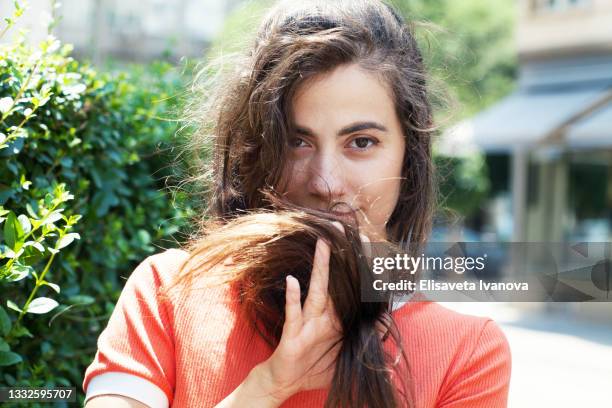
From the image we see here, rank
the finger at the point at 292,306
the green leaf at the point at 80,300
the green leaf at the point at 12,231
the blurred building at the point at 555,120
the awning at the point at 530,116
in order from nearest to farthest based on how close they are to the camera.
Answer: the finger at the point at 292,306 < the green leaf at the point at 12,231 < the green leaf at the point at 80,300 < the awning at the point at 530,116 < the blurred building at the point at 555,120

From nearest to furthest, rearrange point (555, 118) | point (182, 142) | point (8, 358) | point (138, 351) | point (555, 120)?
point (138, 351)
point (8, 358)
point (182, 142)
point (555, 120)
point (555, 118)

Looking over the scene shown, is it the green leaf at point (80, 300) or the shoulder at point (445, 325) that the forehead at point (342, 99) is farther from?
the green leaf at point (80, 300)

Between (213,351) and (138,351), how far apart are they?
137mm

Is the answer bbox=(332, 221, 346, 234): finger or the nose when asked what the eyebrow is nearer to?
the nose

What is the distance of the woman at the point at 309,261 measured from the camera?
132cm

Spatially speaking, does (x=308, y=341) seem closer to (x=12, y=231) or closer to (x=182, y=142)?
(x=12, y=231)

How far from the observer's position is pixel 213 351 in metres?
1.43

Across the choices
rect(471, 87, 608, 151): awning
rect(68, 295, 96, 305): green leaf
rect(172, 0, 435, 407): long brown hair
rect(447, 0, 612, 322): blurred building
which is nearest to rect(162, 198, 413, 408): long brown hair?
rect(172, 0, 435, 407): long brown hair

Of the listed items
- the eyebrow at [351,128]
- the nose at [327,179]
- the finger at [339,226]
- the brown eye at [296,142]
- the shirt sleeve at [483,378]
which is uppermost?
the eyebrow at [351,128]

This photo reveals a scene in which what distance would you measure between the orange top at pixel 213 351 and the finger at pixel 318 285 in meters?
0.18

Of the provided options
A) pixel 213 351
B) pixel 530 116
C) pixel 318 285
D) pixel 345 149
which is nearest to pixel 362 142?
pixel 345 149

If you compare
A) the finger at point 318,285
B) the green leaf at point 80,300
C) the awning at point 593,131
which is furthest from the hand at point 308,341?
the awning at point 593,131

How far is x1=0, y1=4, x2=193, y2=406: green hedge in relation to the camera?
5.23ft

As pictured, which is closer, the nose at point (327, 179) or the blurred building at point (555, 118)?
the nose at point (327, 179)
